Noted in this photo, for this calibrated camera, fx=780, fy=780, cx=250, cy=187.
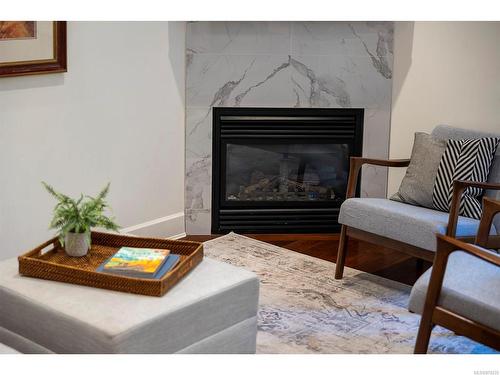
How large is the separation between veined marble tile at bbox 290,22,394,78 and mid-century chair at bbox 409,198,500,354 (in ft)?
6.50

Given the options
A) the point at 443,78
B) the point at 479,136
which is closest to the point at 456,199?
the point at 479,136

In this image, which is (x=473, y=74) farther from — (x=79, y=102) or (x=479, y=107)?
(x=79, y=102)

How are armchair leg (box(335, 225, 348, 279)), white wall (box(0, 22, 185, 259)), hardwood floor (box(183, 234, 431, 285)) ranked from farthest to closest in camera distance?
1. hardwood floor (box(183, 234, 431, 285))
2. armchair leg (box(335, 225, 348, 279))
3. white wall (box(0, 22, 185, 259))

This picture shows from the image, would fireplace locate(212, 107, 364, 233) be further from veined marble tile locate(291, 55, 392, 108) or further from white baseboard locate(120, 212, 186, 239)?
white baseboard locate(120, 212, 186, 239)

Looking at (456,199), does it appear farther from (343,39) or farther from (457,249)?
(343,39)

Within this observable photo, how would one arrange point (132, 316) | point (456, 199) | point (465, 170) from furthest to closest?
point (465, 170) < point (456, 199) < point (132, 316)

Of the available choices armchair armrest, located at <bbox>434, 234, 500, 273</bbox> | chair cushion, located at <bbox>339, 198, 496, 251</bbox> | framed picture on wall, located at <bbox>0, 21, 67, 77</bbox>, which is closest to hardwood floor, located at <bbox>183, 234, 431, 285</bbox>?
chair cushion, located at <bbox>339, 198, 496, 251</bbox>

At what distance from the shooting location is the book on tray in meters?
2.44

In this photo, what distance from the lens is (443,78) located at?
432cm

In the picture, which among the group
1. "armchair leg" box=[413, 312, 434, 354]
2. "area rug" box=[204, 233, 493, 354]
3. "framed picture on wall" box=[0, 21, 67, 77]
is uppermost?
"framed picture on wall" box=[0, 21, 67, 77]

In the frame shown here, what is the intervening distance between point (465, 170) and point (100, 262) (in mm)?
1814

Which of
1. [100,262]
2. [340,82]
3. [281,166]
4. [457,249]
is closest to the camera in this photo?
[457,249]

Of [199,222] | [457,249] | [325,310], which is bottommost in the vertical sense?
[325,310]

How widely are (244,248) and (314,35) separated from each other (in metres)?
1.26
